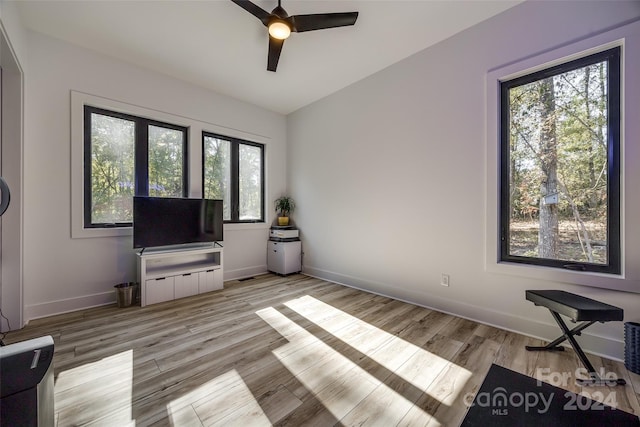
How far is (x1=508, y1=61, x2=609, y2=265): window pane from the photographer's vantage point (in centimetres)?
205

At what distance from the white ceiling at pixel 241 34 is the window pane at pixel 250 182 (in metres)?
1.19

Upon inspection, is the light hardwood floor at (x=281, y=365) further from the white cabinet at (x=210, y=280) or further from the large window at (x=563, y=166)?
the large window at (x=563, y=166)

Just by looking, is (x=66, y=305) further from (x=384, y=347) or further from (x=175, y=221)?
(x=384, y=347)

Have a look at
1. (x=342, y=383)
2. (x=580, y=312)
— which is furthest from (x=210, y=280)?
(x=580, y=312)

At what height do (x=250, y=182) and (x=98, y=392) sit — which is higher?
(x=250, y=182)

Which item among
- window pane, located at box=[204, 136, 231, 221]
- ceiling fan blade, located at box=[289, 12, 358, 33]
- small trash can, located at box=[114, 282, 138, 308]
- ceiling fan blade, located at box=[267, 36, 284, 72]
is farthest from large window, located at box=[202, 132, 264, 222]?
ceiling fan blade, located at box=[289, 12, 358, 33]

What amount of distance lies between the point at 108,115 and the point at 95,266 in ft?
5.98

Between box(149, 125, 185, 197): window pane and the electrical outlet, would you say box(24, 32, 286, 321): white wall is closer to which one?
box(149, 125, 185, 197): window pane

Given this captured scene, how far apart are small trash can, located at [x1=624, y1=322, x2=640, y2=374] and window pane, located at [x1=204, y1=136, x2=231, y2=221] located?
175 inches

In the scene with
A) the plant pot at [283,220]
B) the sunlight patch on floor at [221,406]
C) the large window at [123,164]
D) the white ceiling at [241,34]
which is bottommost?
the sunlight patch on floor at [221,406]

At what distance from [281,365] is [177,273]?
207 cm

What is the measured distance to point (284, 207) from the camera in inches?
184

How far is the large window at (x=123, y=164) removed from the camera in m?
3.02

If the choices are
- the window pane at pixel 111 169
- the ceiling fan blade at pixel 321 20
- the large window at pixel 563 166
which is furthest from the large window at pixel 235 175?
the large window at pixel 563 166
